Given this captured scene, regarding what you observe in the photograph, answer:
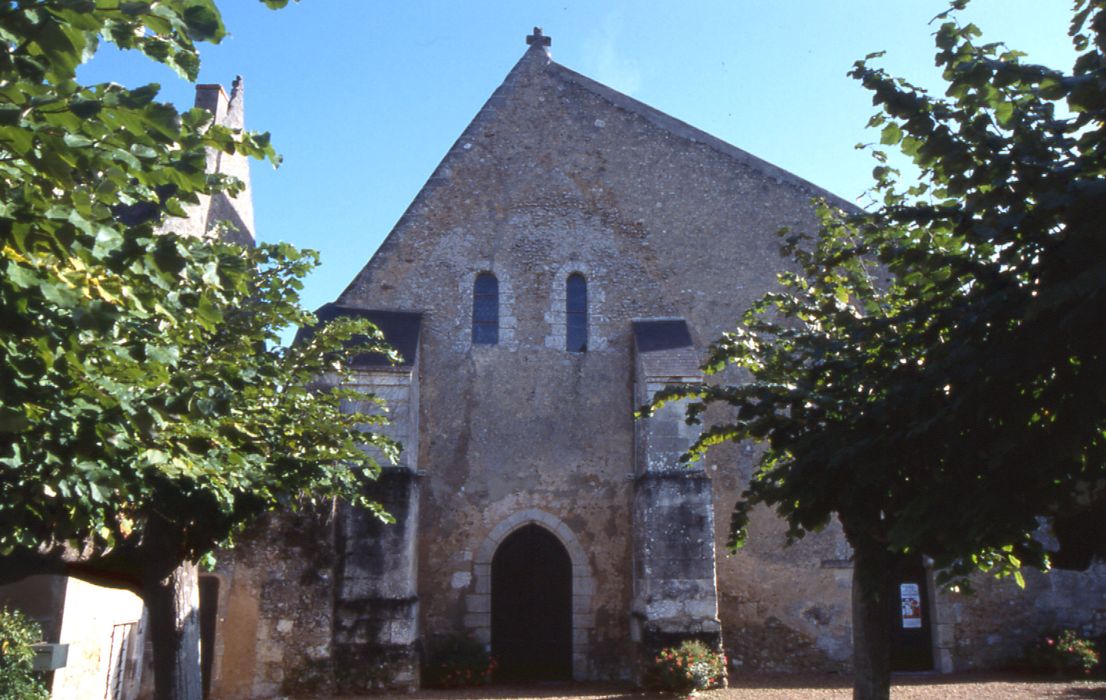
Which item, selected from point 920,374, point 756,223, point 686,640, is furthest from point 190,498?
point 756,223

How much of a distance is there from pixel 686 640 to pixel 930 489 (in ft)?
23.3

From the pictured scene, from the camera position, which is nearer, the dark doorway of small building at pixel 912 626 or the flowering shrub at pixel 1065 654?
the flowering shrub at pixel 1065 654

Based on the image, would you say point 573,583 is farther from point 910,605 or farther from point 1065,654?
point 1065,654

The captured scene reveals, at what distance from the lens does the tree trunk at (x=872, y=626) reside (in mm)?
5824

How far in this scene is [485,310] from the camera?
13.5 metres

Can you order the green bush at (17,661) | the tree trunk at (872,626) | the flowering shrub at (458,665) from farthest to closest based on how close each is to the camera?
the flowering shrub at (458,665) < the green bush at (17,661) < the tree trunk at (872,626)

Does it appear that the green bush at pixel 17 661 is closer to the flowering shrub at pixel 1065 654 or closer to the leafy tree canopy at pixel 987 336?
the leafy tree canopy at pixel 987 336

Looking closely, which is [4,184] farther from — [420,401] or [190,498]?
[420,401]

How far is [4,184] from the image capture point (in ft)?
9.82

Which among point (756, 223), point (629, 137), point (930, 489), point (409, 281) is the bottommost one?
point (930, 489)

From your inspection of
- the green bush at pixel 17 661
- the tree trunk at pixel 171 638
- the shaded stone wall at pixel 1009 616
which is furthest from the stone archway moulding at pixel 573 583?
the tree trunk at pixel 171 638

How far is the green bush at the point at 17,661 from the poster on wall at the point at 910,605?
10.4 m

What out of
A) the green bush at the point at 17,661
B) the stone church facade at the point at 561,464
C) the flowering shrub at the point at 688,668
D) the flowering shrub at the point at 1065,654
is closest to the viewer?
the green bush at the point at 17,661

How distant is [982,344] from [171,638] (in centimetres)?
567
